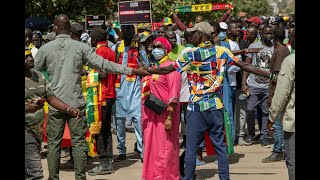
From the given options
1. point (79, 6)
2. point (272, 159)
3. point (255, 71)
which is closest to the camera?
point (255, 71)

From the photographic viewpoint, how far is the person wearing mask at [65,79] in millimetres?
8016

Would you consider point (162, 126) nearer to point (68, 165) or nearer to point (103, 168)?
point (103, 168)

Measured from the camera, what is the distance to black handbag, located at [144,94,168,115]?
8602 millimetres

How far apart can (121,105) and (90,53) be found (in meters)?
2.83

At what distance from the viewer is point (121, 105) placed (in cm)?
1090

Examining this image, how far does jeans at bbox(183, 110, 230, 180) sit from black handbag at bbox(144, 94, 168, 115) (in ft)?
1.70

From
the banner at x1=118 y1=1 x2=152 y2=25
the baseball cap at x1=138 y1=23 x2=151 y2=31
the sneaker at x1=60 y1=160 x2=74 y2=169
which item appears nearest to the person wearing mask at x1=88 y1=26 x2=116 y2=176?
the sneaker at x1=60 y1=160 x2=74 y2=169

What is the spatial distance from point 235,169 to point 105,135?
190 centimetres

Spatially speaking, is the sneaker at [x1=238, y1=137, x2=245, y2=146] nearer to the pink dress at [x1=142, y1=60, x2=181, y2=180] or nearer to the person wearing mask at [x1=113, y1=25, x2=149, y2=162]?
the person wearing mask at [x1=113, y1=25, x2=149, y2=162]

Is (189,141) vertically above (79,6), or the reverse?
(79,6)

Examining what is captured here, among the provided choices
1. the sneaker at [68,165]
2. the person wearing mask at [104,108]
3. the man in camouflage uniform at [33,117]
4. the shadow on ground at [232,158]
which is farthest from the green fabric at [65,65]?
the shadow on ground at [232,158]

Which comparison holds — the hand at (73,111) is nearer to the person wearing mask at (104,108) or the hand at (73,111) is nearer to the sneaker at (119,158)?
the person wearing mask at (104,108)
